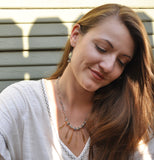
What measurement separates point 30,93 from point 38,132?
Answer: 0.23 m

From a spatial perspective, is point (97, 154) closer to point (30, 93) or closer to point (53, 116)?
point (53, 116)

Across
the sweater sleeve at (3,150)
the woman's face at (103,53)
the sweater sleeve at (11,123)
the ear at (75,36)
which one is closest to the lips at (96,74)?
the woman's face at (103,53)

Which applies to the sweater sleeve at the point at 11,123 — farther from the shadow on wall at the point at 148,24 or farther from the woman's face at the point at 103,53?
the shadow on wall at the point at 148,24

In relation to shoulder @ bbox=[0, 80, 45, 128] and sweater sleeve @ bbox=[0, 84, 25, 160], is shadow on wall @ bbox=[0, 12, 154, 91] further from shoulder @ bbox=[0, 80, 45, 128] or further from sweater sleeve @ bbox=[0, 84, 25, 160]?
sweater sleeve @ bbox=[0, 84, 25, 160]

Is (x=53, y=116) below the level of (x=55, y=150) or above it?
above

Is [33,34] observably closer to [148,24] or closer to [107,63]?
[148,24]

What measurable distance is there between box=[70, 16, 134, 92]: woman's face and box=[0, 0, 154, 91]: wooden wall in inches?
49.3

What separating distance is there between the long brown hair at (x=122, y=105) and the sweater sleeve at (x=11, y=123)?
0.41m

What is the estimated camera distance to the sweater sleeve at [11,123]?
1536 millimetres

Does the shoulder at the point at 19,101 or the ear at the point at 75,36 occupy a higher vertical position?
the ear at the point at 75,36

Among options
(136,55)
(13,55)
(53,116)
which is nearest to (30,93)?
(53,116)

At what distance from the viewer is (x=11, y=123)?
1.57 meters

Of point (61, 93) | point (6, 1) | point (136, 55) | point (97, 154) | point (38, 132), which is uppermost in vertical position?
point (6, 1)

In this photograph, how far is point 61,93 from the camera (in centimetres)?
186
